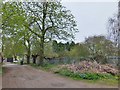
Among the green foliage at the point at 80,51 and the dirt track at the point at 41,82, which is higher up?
Result: the green foliage at the point at 80,51

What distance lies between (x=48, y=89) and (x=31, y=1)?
65.8ft

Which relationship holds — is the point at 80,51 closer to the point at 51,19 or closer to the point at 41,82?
the point at 51,19

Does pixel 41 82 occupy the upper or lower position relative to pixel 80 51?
lower

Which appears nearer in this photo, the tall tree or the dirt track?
the dirt track

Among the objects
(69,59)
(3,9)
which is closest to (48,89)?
(3,9)

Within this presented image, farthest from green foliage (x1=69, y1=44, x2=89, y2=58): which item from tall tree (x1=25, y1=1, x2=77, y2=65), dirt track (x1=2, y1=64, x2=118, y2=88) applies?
dirt track (x1=2, y1=64, x2=118, y2=88)

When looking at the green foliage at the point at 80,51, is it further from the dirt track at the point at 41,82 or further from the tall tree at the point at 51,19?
the dirt track at the point at 41,82

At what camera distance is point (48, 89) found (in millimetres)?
10023

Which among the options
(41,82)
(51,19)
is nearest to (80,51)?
(51,19)

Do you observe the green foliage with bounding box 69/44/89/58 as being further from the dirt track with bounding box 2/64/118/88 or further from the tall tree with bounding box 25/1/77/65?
the dirt track with bounding box 2/64/118/88

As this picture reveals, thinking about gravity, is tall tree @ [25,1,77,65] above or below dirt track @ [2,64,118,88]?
above

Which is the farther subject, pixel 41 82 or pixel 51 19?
pixel 51 19

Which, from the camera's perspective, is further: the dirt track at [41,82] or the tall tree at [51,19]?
the tall tree at [51,19]

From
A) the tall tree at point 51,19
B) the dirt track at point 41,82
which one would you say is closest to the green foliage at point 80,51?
the tall tree at point 51,19
